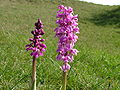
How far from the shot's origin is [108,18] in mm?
26906

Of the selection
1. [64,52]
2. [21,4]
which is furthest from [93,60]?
[21,4]

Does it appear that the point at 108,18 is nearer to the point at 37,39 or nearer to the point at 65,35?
the point at 65,35

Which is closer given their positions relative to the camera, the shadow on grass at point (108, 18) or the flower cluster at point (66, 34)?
the flower cluster at point (66, 34)

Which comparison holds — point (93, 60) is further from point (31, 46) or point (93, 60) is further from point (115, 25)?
point (115, 25)

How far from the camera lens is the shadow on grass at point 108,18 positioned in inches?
982

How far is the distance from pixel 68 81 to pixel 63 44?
2.52 m

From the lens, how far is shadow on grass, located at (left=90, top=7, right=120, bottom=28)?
982 inches

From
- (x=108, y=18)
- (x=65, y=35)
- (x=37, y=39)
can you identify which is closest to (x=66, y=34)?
(x=65, y=35)

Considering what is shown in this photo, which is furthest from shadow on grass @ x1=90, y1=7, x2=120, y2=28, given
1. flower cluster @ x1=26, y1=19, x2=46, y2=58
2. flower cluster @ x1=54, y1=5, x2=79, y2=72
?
flower cluster @ x1=26, y1=19, x2=46, y2=58

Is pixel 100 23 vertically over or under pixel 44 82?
under

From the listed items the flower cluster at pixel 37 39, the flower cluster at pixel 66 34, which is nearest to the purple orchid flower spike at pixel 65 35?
the flower cluster at pixel 66 34

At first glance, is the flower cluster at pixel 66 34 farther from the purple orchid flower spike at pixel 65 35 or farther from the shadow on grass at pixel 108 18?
the shadow on grass at pixel 108 18

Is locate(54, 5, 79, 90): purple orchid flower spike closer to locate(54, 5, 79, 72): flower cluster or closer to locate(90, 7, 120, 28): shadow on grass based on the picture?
locate(54, 5, 79, 72): flower cluster

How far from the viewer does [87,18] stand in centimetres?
2572
